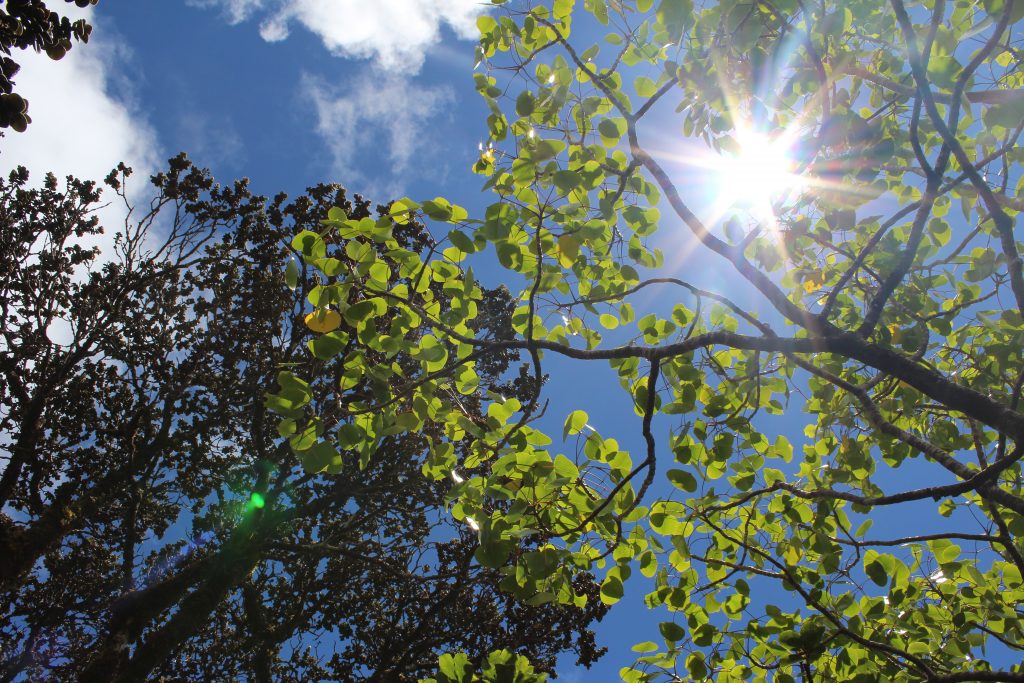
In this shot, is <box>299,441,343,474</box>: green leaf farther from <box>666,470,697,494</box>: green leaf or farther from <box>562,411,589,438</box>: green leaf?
<box>666,470,697,494</box>: green leaf

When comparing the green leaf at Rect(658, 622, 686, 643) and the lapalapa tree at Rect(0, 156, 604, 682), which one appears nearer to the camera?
the green leaf at Rect(658, 622, 686, 643)

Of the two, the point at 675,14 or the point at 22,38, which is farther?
the point at 22,38

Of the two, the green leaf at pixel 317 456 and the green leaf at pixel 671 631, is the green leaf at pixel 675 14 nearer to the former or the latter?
the green leaf at pixel 317 456

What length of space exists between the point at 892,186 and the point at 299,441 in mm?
4583

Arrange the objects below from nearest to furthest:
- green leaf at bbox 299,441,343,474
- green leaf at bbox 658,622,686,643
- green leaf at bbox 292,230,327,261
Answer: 1. green leaf at bbox 299,441,343,474
2. green leaf at bbox 292,230,327,261
3. green leaf at bbox 658,622,686,643

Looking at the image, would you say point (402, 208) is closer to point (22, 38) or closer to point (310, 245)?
point (310, 245)

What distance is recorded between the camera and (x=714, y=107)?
3625 millimetres

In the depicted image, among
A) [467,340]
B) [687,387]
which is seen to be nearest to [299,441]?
[467,340]

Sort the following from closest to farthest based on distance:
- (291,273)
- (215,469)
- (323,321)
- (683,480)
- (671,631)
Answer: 1. (291,273)
2. (323,321)
3. (683,480)
4. (671,631)
5. (215,469)

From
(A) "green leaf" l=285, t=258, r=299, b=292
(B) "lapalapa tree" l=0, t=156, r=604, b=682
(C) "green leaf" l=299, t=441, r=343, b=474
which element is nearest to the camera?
(A) "green leaf" l=285, t=258, r=299, b=292

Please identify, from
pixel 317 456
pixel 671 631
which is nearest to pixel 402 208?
pixel 317 456

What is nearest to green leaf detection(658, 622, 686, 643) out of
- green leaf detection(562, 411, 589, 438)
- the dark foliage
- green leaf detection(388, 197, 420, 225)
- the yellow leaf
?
green leaf detection(562, 411, 589, 438)

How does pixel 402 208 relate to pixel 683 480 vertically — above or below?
above

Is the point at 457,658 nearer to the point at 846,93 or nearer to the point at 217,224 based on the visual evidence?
the point at 846,93
